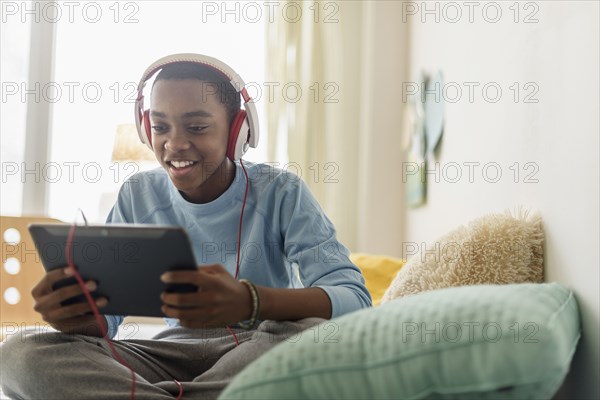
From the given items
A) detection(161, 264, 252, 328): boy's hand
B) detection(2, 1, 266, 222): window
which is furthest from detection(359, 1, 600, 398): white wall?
detection(2, 1, 266, 222): window

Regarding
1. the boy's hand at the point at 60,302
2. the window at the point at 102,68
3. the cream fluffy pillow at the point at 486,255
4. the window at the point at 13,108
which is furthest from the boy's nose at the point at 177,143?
the window at the point at 13,108

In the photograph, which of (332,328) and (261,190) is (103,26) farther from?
(332,328)

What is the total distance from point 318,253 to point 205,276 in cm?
34

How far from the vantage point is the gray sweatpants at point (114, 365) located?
40.3 inches

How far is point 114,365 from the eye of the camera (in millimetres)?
1068

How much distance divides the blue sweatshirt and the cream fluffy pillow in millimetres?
225

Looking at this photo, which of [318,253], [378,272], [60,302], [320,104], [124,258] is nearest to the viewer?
[124,258]

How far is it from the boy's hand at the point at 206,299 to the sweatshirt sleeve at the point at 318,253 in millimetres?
210

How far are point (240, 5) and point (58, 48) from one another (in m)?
0.86

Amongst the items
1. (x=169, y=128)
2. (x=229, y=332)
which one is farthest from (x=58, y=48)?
(x=229, y=332)

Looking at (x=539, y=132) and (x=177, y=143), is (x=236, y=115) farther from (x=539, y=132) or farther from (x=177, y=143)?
(x=539, y=132)

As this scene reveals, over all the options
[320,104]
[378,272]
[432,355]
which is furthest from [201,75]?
[320,104]

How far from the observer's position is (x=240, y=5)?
133 inches

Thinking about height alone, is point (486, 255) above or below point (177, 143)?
below
